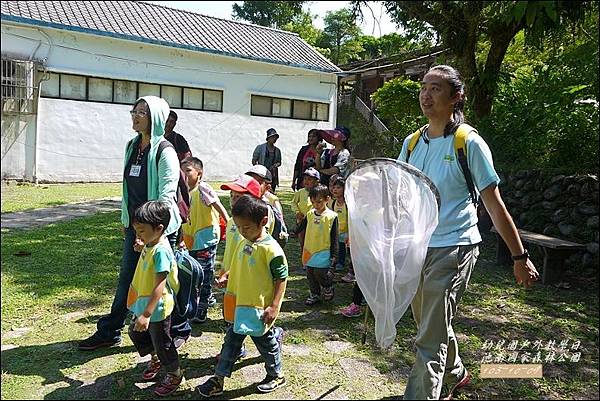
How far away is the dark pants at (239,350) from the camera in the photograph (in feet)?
9.80

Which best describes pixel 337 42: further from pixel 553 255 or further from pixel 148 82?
pixel 553 255

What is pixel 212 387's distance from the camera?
9.72 feet

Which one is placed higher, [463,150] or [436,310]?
[463,150]

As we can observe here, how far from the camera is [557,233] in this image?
645cm

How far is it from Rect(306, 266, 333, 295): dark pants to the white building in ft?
26.4

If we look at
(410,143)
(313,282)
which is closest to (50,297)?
(313,282)

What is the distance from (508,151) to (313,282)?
4.69 meters

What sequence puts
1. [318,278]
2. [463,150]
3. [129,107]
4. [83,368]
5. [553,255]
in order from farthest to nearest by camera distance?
1. [129,107]
2. [553,255]
3. [318,278]
4. [83,368]
5. [463,150]

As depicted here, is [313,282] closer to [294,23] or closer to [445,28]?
[445,28]

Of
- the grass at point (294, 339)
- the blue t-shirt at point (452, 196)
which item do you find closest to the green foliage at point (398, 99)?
the grass at point (294, 339)

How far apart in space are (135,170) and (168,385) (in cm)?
131

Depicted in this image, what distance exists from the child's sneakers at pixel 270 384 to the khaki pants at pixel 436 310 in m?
0.77

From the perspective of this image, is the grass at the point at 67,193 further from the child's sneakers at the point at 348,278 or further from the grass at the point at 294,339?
the child's sneakers at the point at 348,278

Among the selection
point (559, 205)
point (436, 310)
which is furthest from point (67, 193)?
point (436, 310)
